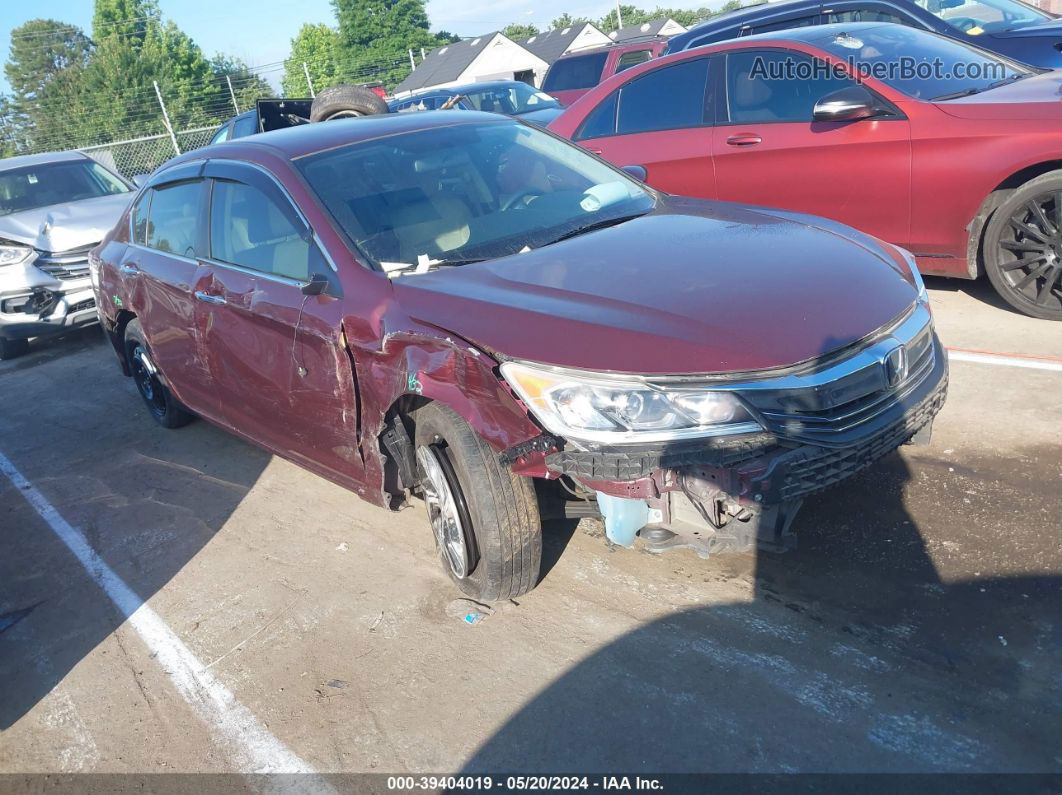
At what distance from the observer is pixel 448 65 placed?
2056 inches

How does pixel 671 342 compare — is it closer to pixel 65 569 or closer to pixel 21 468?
pixel 65 569

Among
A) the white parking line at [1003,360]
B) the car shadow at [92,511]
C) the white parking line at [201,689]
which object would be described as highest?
the white parking line at [1003,360]

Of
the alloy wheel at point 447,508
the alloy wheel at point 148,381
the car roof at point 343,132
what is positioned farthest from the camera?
the alloy wheel at point 148,381

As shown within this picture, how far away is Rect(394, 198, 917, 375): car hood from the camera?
8.66ft

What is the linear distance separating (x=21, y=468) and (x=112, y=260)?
1.49 meters

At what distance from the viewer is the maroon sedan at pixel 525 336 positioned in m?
2.60

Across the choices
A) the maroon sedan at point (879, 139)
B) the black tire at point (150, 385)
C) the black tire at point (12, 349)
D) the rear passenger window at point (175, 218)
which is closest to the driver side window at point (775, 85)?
the maroon sedan at point (879, 139)

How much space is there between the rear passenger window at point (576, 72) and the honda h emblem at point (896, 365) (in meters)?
12.5

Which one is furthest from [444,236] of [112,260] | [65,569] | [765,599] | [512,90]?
[512,90]

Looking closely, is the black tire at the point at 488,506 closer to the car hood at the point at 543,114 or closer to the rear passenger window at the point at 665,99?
the rear passenger window at the point at 665,99

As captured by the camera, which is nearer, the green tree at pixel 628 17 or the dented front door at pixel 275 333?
the dented front door at pixel 275 333

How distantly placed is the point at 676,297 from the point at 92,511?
366cm

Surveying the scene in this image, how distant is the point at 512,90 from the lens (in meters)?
13.1

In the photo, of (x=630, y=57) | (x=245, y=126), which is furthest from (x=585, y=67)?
(x=245, y=126)
